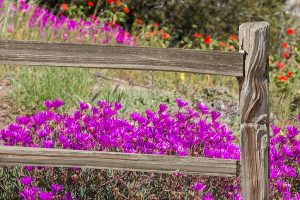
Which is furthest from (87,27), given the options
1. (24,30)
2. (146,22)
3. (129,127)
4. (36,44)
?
(36,44)

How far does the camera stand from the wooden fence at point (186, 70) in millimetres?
3438

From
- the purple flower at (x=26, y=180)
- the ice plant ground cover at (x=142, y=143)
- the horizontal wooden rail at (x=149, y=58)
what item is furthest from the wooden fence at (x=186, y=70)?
the ice plant ground cover at (x=142, y=143)

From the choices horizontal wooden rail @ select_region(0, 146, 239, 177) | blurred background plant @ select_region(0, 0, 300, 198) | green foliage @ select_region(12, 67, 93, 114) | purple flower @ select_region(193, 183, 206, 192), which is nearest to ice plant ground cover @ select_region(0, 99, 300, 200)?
purple flower @ select_region(193, 183, 206, 192)

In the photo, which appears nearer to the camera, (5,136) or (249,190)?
(249,190)

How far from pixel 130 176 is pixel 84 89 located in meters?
2.57

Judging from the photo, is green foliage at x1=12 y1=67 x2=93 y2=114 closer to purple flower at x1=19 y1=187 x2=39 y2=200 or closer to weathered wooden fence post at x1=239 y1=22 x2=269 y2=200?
purple flower at x1=19 y1=187 x2=39 y2=200

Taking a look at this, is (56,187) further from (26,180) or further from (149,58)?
(149,58)

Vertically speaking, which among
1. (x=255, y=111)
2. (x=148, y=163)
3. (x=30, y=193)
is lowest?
(x=30, y=193)

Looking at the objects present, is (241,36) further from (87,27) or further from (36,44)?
(87,27)

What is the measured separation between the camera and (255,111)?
3471 mm

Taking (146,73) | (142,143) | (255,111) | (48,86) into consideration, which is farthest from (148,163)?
(146,73)

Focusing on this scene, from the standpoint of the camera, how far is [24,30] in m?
8.33

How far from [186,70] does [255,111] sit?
15.9 inches

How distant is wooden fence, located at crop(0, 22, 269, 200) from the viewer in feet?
11.3
